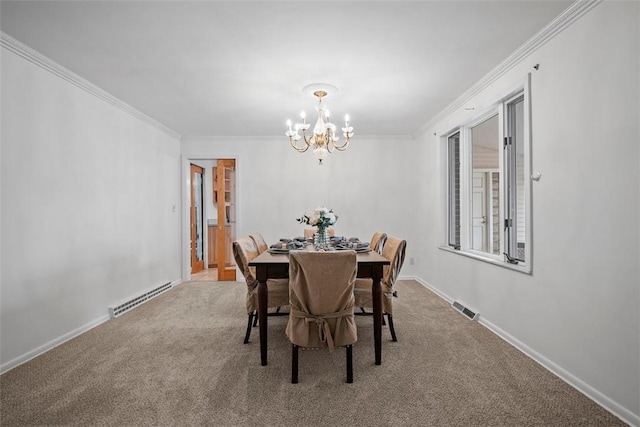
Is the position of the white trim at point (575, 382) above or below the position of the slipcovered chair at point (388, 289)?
below

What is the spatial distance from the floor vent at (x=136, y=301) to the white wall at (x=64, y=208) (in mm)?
79

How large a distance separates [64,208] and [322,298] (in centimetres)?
258

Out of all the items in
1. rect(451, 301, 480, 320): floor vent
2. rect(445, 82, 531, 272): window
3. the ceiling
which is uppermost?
the ceiling

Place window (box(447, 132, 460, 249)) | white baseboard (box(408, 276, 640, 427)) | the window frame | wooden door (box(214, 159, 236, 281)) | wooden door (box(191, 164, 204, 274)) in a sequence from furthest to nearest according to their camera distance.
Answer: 1. wooden door (box(191, 164, 204, 274))
2. wooden door (box(214, 159, 236, 281))
3. window (box(447, 132, 460, 249))
4. the window frame
5. white baseboard (box(408, 276, 640, 427))

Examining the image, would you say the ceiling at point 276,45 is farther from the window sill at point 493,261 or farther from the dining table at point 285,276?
the window sill at point 493,261

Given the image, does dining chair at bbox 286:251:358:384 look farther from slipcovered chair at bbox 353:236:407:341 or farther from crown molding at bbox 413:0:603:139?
crown molding at bbox 413:0:603:139

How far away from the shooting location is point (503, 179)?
3.20 meters

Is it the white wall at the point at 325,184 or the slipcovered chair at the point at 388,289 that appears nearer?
the slipcovered chair at the point at 388,289

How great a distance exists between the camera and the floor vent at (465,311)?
3562 millimetres

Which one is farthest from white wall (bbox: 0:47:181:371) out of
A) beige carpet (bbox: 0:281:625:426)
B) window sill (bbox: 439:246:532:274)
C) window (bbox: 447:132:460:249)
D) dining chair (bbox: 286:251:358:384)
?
window (bbox: 447:132:460:249)

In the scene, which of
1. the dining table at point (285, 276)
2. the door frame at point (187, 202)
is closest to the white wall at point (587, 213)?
the dining table at point (285, 276)

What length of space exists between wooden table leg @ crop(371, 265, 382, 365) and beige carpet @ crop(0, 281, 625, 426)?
0.41 feet

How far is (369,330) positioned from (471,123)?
Result: 267 centimetres

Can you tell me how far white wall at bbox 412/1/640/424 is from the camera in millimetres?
1885
